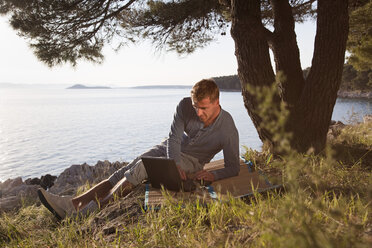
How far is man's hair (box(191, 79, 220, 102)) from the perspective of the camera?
9.23ft

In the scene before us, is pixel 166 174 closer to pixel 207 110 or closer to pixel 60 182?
pixel 207 110

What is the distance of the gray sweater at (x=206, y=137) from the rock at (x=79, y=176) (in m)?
2.93

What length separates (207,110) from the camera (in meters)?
2.98

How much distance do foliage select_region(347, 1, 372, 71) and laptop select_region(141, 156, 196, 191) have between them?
6723 mm

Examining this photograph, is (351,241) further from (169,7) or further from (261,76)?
(169,7)

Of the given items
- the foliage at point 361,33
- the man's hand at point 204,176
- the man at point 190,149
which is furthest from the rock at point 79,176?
the foliage at point 361,33

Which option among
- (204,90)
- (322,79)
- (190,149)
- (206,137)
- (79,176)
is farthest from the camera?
(79,176)

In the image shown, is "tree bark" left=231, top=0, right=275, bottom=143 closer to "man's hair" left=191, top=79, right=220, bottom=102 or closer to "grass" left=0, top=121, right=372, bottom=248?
"man's hair" left=191, top=79, right=220, bottom=102

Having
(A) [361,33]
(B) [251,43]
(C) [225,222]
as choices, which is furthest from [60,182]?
(A) [361,33]

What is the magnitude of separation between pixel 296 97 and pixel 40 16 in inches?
163

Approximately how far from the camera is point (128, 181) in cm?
304

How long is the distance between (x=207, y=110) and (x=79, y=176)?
4.07m

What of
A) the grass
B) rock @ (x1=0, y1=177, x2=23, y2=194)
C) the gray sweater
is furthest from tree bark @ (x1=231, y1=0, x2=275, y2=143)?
rock @ (x1=0, y1=177, x2=23, y2=194)

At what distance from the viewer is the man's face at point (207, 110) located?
289cm
